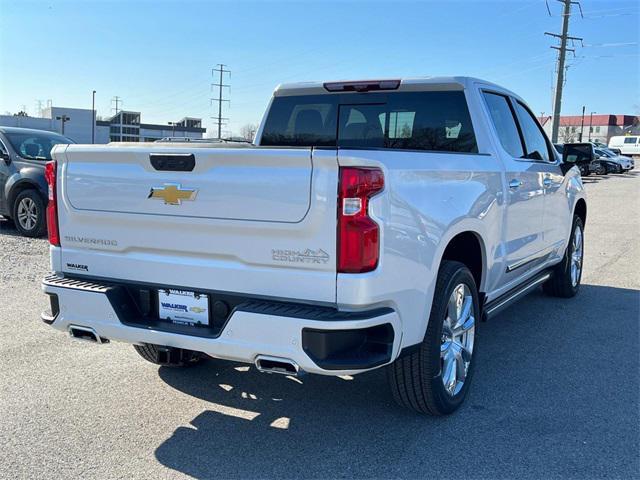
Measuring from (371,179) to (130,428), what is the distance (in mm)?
2020

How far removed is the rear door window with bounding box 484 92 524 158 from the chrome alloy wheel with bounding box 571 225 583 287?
2186 millimetres

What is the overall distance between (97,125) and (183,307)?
321 feet

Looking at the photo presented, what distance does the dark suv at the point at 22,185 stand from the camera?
9.87 metres

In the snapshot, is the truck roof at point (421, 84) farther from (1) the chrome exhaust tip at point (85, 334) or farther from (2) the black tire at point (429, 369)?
(1) the chrome exhaust tip at point (85, 334)

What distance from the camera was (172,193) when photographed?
3.26 meters

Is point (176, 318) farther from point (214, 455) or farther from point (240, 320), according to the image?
point (214, 455)

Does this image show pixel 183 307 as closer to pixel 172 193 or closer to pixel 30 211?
pixel 172 193

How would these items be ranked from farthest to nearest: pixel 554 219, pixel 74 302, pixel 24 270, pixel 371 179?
pixel 24 270 → pixel 554 219 → pixel 74 302 → pixel 371 179

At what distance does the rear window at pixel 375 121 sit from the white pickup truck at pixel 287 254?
26 cm

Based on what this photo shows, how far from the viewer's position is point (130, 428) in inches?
142

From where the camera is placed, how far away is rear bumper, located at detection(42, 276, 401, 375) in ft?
9.61

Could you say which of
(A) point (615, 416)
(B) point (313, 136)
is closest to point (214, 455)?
(A) point (615, 416)

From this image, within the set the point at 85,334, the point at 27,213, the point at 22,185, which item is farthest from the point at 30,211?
the point at 85,334

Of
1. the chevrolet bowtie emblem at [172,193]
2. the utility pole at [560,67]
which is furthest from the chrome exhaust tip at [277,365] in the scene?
the utility pole at [560,67]
